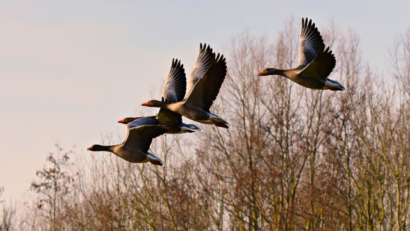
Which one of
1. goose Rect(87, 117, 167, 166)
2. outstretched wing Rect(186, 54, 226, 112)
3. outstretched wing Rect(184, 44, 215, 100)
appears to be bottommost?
goose Rect(87, 117, 167, 166)

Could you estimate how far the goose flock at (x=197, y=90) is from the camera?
14039mm

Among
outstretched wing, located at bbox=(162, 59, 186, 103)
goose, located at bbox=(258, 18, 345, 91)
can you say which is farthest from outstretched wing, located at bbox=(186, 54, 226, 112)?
outstretched wing, located at bbox=(162, 59, 186, 103)

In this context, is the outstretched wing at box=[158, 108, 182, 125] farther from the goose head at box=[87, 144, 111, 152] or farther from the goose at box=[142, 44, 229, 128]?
the goose head at box=[87, 144, 111, 152]

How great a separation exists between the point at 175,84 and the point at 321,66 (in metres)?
4.31

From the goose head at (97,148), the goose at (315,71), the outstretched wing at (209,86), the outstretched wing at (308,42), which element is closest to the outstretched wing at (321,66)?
the goose at (315,71)

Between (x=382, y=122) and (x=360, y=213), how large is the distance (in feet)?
13.9

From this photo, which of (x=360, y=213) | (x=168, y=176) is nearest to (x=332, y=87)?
(x=360, y=213)

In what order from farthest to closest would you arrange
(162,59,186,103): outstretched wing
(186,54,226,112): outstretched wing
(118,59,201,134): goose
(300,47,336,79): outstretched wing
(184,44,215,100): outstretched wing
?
(162,59,186,103): outstretched wing → (184,44,215,100): outstretched wing → (118,59,201,134): goose → (300,47,336,79): outstretched wing → (186,54,226,112): outstretched wing

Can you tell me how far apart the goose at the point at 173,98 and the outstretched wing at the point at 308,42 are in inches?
115

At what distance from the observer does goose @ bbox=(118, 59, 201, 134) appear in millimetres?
15508

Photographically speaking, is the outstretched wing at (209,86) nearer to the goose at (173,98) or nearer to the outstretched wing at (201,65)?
the goose at (173,98)

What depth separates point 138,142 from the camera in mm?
15578

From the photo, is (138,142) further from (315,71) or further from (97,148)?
(315,71)

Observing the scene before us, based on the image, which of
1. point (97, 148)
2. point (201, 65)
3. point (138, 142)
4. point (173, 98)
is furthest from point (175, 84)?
point (97, 148)
